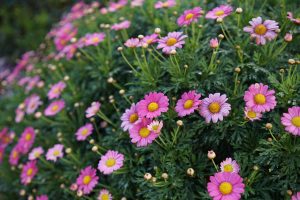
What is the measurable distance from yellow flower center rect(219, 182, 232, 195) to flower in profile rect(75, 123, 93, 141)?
2.92ft

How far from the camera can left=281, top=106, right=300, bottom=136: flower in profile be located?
1421mm

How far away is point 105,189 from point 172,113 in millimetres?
578

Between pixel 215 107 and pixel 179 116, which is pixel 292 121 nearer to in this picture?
pixel 215 107

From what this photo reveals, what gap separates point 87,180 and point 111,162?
8.3 inches

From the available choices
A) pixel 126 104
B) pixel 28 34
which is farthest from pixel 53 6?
pixel 126 104

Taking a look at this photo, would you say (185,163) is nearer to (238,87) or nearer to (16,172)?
(238,87)

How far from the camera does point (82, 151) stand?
2258 millimetres

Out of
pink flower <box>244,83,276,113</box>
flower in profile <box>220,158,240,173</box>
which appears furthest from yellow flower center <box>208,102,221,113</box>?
flower in profile <box>220,158,240,173</box>

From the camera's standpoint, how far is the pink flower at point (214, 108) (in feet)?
5.06

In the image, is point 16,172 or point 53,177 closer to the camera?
point 53,177

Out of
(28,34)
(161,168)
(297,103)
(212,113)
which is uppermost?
(212,113)

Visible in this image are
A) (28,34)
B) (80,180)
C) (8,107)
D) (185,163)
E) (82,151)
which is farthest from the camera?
(28,34)

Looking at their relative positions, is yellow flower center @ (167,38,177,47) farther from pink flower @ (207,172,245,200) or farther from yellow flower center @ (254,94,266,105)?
pink flower @ (207,172,245,200)

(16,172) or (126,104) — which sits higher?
(126,104)
